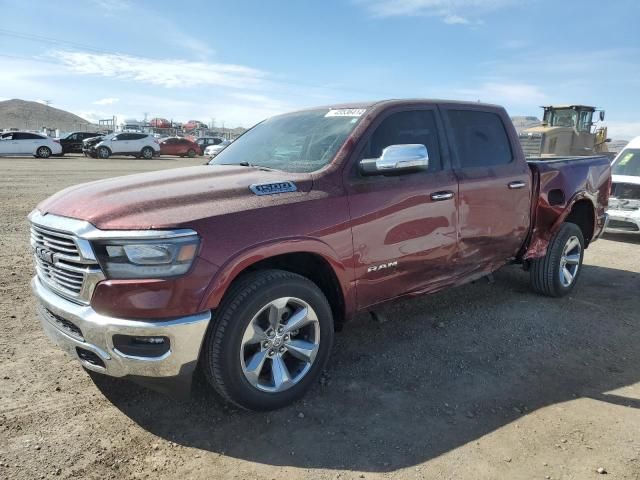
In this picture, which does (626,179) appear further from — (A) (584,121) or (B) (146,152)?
(B) (146,152)

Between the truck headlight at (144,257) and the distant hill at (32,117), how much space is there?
11707 centimetres

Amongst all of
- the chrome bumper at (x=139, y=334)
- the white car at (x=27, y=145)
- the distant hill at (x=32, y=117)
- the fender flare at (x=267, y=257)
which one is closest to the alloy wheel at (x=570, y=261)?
the fender flare at (x=267, y=257)

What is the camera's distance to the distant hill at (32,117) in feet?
369

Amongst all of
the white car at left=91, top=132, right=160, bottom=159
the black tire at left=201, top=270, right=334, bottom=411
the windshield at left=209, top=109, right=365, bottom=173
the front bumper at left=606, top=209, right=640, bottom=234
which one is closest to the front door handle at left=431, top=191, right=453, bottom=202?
the windshield at left=209, top=109, right=365, bottom=173

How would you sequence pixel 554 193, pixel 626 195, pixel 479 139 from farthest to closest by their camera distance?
pixel 626 195 → pixel 554 193 → pixel 479 139

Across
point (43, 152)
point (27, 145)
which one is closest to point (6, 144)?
point (27, 145)

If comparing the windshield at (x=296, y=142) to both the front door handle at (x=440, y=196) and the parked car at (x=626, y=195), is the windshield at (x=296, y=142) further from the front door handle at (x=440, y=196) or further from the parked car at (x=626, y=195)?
the parked car at (x=626, y=195)

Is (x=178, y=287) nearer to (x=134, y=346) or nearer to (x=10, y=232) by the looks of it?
(x=134, y=346)

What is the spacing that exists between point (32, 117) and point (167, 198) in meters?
138

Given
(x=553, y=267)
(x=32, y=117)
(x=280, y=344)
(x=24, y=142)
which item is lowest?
A: (x=280, y=344)

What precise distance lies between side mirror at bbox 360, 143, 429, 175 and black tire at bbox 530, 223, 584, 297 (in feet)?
8.49

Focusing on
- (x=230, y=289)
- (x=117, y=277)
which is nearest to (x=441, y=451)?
(x=230, y=289)

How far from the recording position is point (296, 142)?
3.97 m

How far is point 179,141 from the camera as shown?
35.8 metres
